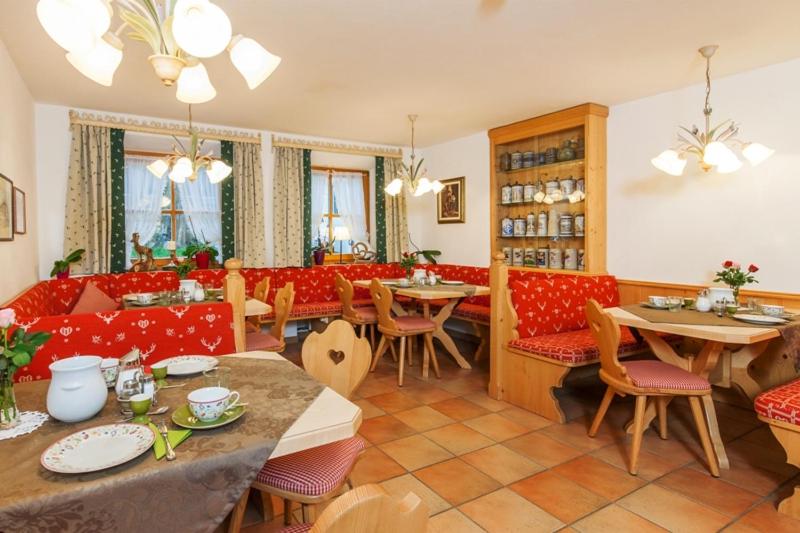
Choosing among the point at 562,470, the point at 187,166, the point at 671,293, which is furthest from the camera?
the point at 671,293

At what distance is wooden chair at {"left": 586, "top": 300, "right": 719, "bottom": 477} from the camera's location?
2.54 metres

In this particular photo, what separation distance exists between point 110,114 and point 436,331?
3880 mm

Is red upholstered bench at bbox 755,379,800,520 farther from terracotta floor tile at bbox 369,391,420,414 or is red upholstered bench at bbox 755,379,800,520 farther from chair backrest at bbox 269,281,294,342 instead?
chair backrest at bbox 269,281,294,342

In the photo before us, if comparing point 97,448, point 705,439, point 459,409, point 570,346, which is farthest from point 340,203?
point 97,448

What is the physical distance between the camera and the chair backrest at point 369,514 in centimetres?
74

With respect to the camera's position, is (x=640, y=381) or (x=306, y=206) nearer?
(x=640, y=381)

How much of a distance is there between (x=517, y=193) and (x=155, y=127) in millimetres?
3930

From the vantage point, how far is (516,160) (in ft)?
17.7

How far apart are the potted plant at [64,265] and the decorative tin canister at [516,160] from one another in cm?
451

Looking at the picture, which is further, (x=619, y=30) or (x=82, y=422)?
(x=619, y=30)

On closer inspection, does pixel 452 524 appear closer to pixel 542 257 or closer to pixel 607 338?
pixel 607 338

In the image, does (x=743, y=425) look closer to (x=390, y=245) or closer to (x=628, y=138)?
(x=628, y=138)

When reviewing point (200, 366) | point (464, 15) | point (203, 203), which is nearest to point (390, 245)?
point (203, 203)

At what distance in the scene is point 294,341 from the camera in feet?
18.7
